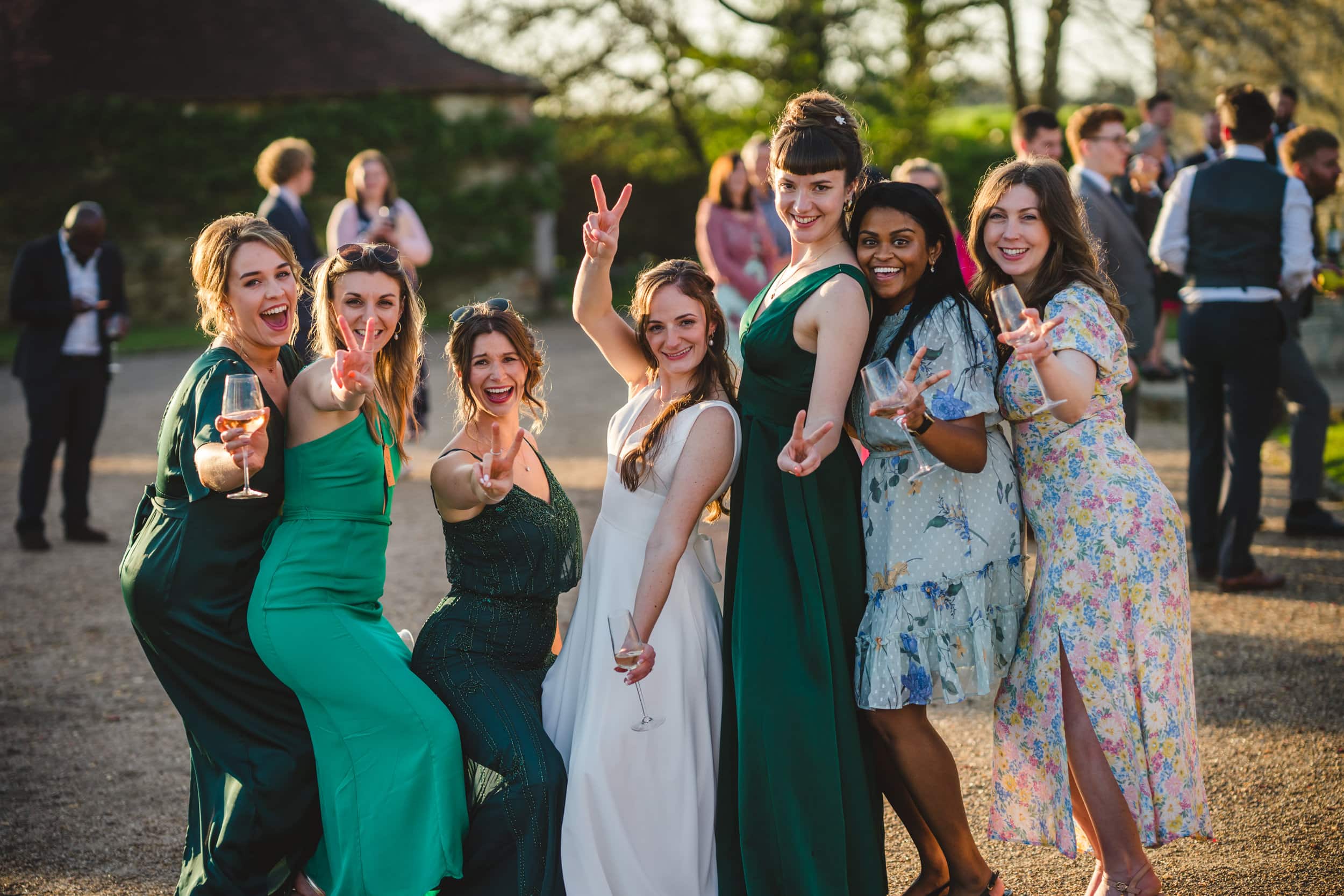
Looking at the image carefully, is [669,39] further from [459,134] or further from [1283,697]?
[1283,697]

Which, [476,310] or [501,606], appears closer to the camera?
[501,606]

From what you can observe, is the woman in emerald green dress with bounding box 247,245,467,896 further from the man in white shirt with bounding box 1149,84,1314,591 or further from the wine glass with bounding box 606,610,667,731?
the man in white shirt with bounding box 1149,84,1314,591

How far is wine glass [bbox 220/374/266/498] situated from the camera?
2.96m

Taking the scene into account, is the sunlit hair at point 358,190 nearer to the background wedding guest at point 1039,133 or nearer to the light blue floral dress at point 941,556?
the background wedding guest at point 1039,133

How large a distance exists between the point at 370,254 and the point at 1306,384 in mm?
5524

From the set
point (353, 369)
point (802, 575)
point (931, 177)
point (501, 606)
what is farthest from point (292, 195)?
point (802, 575)

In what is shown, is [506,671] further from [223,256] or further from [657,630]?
[223,256]

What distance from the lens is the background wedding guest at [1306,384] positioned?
6645 millimetres

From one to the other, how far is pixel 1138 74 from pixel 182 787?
18.1 meters

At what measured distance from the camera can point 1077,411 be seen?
10.0ft

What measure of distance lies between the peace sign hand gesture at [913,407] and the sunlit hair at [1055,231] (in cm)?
58

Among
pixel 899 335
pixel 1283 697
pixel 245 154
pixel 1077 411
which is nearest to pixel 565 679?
pixel 899 335

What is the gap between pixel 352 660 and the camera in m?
3.20

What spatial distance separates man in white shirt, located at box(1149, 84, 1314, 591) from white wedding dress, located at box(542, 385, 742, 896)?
151 inches
